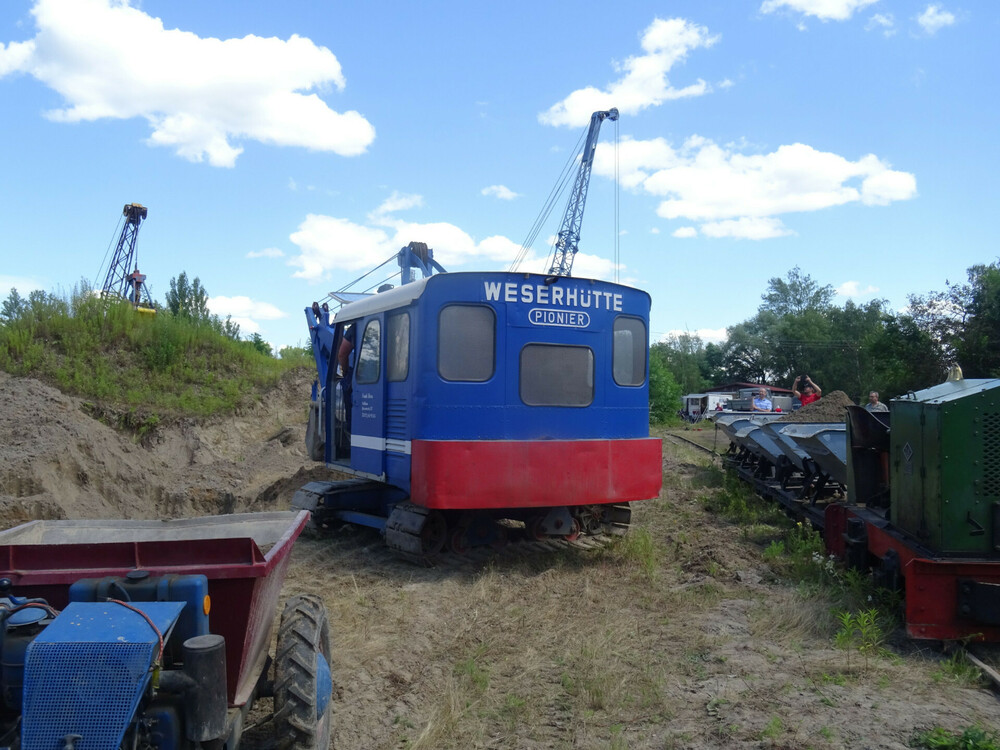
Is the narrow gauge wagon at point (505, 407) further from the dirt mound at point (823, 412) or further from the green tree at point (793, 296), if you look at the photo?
the green tree at point (793, 296)

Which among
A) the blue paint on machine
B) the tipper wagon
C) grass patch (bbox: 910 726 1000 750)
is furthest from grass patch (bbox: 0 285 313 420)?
grass patch (bbox: 910 726 1000 750)

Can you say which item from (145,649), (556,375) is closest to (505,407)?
(556,375)

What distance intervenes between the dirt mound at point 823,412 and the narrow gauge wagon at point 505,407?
21.8ft

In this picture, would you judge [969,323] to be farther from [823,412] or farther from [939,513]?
[939,513]

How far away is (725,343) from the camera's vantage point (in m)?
82.4

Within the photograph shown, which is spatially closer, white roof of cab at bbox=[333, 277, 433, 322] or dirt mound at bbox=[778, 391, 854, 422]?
Result: white roof of cab at bbox=[333, 277, 433, 322]

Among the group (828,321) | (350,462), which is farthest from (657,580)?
(828,321)

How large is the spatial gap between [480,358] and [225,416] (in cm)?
991

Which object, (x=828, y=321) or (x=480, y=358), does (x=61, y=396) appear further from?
(x=828, y=321)

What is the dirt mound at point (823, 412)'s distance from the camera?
13858 mm

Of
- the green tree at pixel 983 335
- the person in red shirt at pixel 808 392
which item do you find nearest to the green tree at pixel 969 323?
the green tree at pixel 983 335

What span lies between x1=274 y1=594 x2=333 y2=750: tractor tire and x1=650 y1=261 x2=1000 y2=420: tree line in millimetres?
31136

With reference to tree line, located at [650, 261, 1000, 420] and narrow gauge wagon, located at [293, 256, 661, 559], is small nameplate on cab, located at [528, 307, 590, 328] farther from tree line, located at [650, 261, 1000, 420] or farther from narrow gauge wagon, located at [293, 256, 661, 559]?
tree line, located at [650, 261, 1000, 420]

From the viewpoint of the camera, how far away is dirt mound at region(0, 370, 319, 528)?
34.0ft
